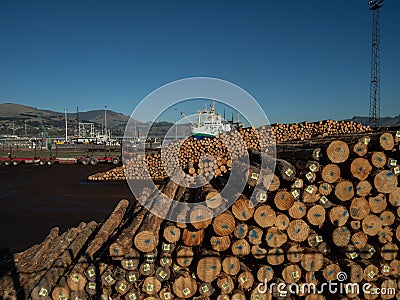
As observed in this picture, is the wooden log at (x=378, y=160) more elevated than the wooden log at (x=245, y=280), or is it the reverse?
the wooden log at (x=378, y=160)

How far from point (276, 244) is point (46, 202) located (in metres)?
10.9

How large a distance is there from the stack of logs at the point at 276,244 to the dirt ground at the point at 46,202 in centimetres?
389

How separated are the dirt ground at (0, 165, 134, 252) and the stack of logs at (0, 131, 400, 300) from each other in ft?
12.8

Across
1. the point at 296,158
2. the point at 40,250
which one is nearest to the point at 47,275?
the point at 40,250

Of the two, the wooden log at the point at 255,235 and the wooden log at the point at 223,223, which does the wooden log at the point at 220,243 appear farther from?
the wooden log at the point at 255,235

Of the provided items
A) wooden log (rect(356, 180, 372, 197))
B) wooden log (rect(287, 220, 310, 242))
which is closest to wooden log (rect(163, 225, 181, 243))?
wooden log (rect(287, 220, 310, 242))

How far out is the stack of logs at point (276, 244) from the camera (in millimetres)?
4766

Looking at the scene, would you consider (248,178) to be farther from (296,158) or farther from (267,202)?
(296,158)

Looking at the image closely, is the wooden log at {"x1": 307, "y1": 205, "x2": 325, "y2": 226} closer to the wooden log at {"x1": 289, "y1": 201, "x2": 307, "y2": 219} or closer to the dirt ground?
the wooden log at {"x1": 289, "y1": 201, "x2": 307, "y2": 219}

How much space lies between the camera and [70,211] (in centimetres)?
1123

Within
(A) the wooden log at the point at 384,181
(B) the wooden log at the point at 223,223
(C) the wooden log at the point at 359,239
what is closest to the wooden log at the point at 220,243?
(B) the wooden log at the point at 223,223

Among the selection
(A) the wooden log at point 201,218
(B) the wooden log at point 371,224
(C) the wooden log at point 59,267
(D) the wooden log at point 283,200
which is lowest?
(C) the wooden log at point 59,267

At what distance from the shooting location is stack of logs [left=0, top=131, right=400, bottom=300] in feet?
15.6

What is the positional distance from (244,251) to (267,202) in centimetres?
89
